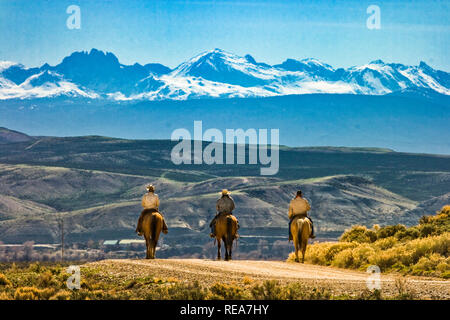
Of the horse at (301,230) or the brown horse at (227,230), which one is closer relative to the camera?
the brown horse at (227,230)

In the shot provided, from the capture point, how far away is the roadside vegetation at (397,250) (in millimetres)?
31653

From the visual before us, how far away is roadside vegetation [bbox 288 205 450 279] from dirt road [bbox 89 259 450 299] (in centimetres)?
128

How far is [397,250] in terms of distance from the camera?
112 ft

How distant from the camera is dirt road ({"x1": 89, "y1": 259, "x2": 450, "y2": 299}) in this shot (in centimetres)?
2344

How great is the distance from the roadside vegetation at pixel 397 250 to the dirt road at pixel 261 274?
1279mm

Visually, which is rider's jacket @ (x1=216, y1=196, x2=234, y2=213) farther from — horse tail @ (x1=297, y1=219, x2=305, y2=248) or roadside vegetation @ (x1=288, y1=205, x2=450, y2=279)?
roadside vegetation @ (x1=288, y1=205, x2=450, y2=279)

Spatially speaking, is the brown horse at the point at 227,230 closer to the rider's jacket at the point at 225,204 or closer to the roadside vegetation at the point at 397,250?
the rider's jacket at the point at 225,204

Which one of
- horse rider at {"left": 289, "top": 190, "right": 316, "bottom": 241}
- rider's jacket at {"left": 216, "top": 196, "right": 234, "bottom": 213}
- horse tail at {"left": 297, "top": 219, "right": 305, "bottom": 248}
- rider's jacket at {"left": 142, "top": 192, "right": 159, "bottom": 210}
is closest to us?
rider's jacket at {"left": 142, "top": 192, "right": 159, "bottom": 210}

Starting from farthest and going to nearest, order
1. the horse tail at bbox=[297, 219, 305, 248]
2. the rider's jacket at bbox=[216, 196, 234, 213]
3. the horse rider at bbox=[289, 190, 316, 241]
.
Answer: the horse rider at bbox=[289, 190, 316, 241], the horse tail at bbox=[297, 219, 305, 248], the rider's jacket at bbox=[216, 196, 234, 213]

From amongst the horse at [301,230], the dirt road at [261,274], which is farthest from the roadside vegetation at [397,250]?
the horse at [301,230]

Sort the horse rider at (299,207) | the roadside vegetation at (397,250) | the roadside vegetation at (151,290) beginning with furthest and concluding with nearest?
the horse rider at (299,207) < the roadside vegetation at (397,250) < the roadside vegetation at (151,290)

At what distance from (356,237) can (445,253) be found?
9189 millimetres

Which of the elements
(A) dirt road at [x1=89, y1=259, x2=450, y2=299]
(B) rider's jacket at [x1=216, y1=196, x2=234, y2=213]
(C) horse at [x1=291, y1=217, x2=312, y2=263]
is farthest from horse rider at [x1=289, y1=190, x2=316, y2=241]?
(A) dirt road at [x1=89, y1=259, x2=450, y2=299]
